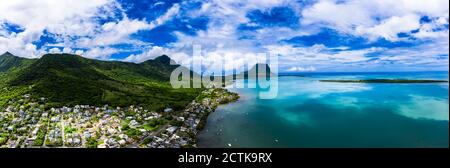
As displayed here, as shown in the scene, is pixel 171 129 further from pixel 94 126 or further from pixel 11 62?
pixel 11 62

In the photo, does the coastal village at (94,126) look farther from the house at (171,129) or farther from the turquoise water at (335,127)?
the turquoise water at (335,127)

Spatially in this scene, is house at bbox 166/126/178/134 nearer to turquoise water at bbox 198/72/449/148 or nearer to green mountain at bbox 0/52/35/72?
turquoise water at bbox 198/72/449/148

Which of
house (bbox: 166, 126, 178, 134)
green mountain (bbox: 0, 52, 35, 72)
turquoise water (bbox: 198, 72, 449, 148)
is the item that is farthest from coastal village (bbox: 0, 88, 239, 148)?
green mountain (bbox: 0, 52, 35, 72)

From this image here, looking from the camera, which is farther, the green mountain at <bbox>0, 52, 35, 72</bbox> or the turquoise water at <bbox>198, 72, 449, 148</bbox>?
the green mountain at <bbox>0, 52, 35, 72</bbox>

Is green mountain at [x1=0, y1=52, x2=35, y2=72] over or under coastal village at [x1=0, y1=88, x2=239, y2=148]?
over

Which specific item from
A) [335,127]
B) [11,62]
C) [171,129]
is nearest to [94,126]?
[171,129]

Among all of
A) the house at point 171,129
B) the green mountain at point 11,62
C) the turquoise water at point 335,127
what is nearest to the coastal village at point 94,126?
the house at point 171,129
